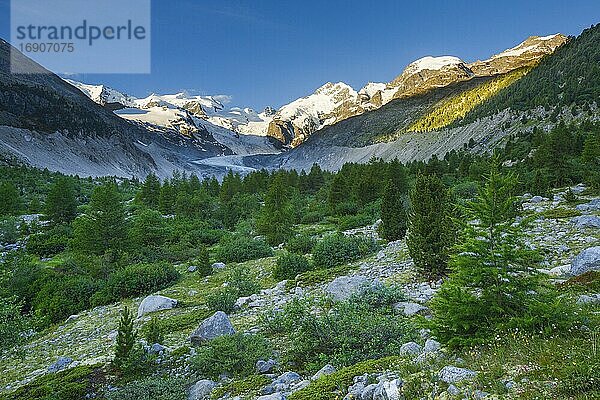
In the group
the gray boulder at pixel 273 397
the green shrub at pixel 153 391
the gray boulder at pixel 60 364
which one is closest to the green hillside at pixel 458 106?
the gray boulder at pixel 60 364

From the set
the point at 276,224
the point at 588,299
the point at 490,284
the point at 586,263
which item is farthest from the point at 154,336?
the point at 276,224

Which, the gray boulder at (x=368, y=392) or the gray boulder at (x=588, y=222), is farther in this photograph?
the gray boulder at (x=588, y=222)

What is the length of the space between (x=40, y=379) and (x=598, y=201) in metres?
22.5

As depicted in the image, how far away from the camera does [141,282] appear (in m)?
17.9

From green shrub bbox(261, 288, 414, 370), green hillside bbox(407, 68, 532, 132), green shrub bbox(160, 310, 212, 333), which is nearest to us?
green shrub bbox(261, 288, 414, 370)

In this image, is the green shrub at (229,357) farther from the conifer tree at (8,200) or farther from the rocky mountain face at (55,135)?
the rocky mountain face at (55,135)

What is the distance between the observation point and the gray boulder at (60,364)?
9.87 metres

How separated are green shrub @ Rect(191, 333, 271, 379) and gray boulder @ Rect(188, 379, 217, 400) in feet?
1.28

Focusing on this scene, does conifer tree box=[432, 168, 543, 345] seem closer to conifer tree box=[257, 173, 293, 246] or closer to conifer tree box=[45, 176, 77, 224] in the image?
conifer tree box=[257, 173, 293, 246]

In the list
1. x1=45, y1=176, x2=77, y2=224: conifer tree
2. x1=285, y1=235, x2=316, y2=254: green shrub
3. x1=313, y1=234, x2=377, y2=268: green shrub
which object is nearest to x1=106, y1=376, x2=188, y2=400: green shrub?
x1=313, y1=234, x2=377, y2=268: green shrub

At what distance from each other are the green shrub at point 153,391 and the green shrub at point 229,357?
23.3 inches

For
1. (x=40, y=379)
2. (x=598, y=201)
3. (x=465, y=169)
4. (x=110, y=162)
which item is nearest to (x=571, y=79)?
(x=465, y=169)

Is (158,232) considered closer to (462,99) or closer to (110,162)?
(110,162)

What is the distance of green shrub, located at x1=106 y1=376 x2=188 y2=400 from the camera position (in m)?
7.05
